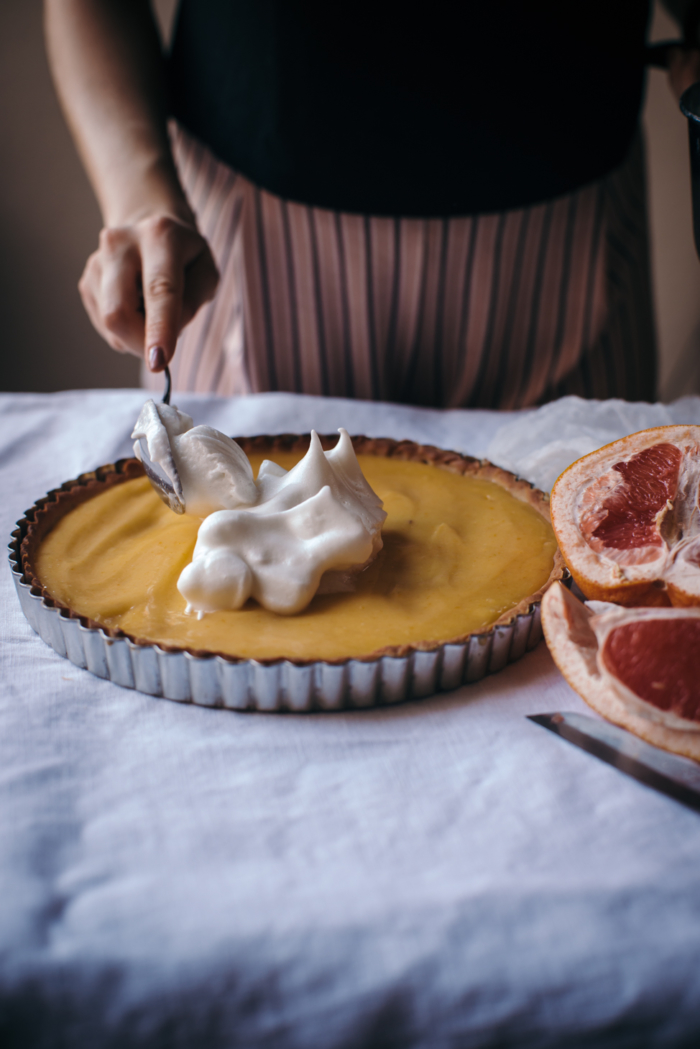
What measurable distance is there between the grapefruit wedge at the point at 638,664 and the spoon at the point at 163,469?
1.88ft

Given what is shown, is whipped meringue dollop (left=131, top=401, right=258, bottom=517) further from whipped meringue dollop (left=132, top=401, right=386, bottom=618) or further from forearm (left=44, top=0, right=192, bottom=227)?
forearm (left=44, top=0, right=192, bottom=227)

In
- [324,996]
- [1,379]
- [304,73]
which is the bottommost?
[1,379]

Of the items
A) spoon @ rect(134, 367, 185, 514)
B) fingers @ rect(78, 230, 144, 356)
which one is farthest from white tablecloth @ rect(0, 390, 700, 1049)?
fingers @ rect(78, 230, 144, 356)

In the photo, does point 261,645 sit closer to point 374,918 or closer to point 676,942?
point 374,918

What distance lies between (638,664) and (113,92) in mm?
1791

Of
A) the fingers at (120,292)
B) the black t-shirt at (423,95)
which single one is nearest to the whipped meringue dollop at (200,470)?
the fingers at (120,292)

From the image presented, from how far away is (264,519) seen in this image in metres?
1.15

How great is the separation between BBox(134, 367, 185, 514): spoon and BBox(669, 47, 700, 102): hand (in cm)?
149

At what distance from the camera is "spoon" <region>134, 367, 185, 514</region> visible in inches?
48.3

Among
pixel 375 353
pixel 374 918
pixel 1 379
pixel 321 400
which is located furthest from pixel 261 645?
pixel 1 379

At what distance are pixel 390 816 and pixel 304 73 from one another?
1630mm

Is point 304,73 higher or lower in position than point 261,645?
higher

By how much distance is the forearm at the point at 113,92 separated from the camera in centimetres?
186

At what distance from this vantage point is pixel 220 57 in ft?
6.50
